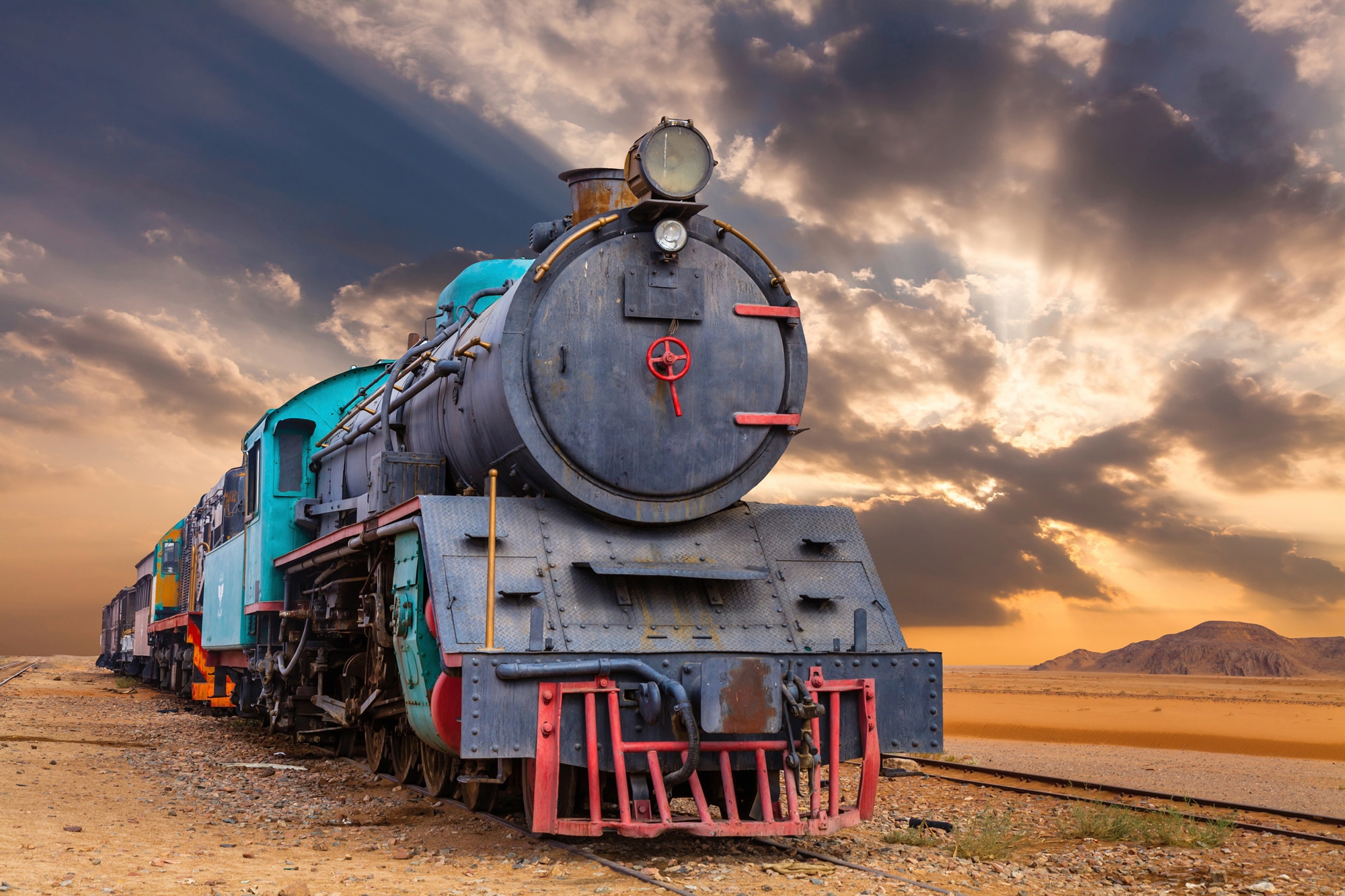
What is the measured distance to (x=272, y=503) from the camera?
11250 mm

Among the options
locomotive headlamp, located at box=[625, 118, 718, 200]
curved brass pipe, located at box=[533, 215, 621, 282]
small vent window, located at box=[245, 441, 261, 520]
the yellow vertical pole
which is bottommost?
the yellow vertical pole

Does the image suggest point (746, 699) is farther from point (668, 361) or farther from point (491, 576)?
point (668, 361)

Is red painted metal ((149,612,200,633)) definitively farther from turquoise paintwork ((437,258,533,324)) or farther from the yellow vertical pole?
the yellow vertical pole

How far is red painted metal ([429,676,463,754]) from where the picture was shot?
6.25 m

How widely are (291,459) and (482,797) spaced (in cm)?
546

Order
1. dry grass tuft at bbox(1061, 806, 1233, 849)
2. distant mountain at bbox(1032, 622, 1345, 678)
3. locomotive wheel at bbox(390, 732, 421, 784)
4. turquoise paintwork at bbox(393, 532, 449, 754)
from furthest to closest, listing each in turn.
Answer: distant mountain at bbox(1032, 622, 1345, 678), locomotive wheel at bbox(390, 732, 421, 784), dry grass tuft at bbox(1061, 806, 1233, 849), turquoise paintwork at bbox(393, 532, 449, 754)

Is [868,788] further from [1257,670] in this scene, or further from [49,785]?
[1257,670]

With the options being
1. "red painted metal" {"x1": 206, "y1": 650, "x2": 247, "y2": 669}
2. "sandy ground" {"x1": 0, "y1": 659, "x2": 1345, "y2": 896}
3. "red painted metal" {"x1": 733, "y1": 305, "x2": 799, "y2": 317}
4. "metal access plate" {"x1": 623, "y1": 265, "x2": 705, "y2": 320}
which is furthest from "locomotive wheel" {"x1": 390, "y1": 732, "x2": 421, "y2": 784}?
"red painted metal" {"x1": 206, "y1": 650, "x2": 247, "y2": 669}

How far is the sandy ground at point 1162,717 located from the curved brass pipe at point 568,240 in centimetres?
1384

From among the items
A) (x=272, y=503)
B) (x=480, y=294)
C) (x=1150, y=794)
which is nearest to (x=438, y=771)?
(x=480, y=294)

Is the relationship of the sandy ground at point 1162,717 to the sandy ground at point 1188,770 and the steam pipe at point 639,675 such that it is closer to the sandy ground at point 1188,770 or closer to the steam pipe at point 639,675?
the sandy ground at point 1188,770

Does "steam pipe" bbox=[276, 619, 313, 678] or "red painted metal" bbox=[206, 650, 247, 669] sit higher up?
"steam pipe" bbox=[276, 619, 313, 678]

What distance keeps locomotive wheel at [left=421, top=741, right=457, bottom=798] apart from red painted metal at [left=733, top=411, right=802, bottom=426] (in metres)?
2.85

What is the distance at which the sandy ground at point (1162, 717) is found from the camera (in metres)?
18.6
